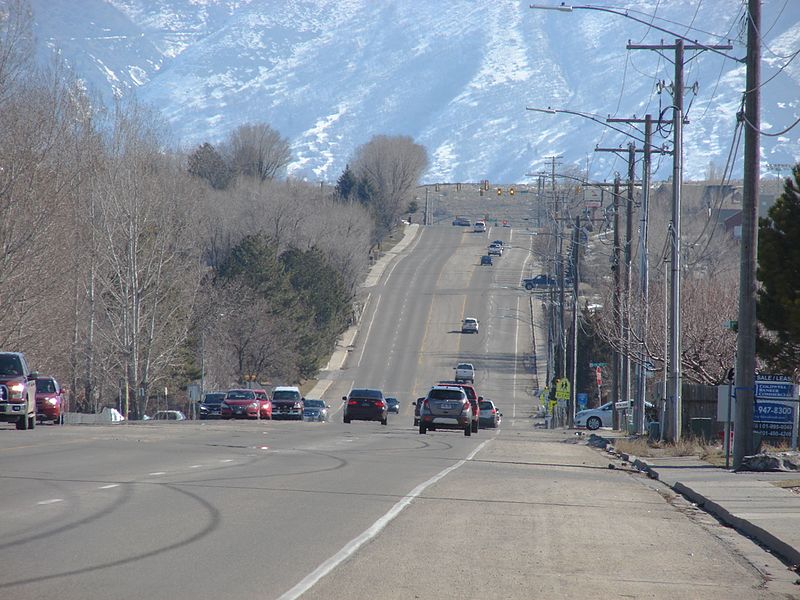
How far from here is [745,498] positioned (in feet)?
58.5

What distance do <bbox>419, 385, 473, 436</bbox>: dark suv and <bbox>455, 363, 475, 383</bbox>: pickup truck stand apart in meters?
48.4

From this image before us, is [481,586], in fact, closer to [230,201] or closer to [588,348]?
[588,348]

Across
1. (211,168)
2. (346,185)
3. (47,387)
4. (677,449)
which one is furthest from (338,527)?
(346,185)

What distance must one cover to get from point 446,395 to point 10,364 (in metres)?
16.1

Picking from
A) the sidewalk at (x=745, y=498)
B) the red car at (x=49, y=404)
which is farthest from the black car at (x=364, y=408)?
the sidewalk at (x=745, y=498)

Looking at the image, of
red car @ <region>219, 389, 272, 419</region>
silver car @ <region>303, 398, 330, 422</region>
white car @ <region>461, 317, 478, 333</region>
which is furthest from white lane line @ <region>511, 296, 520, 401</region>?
red car @ <region>219, 389, 272, 419</region>

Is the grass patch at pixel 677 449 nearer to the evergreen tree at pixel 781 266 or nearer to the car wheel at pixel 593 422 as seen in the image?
the evergreen tree at pixel 781 266

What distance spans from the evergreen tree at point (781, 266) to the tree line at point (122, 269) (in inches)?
1366

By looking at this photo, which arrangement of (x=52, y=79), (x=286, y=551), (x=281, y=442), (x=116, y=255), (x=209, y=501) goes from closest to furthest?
1. (x=286, y=551)
2. (x=209, y=501)
3. (x=281, y=442)
4. (x=52, y=79)
5. (x=116, y=255)

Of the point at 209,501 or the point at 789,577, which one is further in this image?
the point at 209,501

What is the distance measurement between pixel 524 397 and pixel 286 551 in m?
82.8

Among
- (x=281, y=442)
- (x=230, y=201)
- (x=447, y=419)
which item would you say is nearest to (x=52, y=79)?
(x=447, y=419)

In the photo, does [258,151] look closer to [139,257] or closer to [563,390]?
[139,257]

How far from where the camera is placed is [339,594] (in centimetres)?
892
